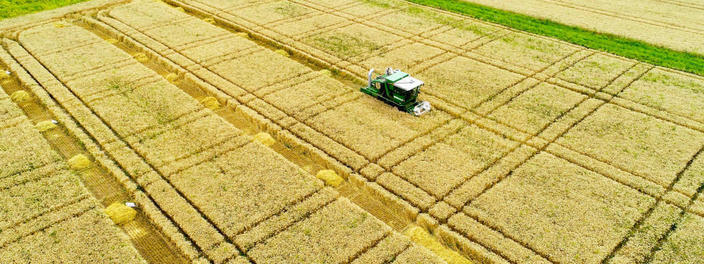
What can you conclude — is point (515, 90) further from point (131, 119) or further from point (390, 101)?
point (131, 119)

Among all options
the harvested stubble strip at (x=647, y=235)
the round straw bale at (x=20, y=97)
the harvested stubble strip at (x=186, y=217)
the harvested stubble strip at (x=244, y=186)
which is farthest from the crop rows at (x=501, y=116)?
the round straw bale at (x=20, y=97)

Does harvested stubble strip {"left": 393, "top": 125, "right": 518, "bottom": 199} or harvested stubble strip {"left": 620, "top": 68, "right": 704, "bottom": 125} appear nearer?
harvested stubble strip {"left": 393, "top": 125, "right": 518, "bottom": 199}

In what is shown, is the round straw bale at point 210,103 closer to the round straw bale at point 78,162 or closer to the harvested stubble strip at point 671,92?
the round straw bale at point 78,162

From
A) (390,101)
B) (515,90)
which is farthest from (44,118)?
(515,90)

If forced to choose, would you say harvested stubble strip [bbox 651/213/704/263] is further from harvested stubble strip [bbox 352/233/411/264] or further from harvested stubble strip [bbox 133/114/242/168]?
harvested stubble strip [bbox 133/114/242/168]

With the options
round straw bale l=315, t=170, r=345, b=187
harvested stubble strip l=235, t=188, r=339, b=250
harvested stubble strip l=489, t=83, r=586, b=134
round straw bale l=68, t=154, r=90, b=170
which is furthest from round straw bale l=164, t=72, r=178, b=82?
harvested stubble strip l=489, t=83, r=586, b=134
